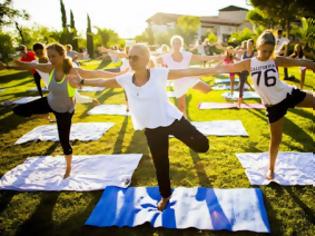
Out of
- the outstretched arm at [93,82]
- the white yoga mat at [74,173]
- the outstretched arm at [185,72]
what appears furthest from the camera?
the white yoga mat at [74,173]

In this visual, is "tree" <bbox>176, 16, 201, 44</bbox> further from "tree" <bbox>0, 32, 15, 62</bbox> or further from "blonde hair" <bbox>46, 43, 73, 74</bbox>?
"blonde hair" <bbox>46, 43, 73, 74</bbox>

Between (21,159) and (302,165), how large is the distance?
19.7 ft

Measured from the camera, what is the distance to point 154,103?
3602 millimetres

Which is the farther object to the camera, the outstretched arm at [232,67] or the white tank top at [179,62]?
the white tank top at [179,62]

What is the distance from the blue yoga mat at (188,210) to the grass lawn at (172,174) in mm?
128

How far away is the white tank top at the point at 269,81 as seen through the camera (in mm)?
4121

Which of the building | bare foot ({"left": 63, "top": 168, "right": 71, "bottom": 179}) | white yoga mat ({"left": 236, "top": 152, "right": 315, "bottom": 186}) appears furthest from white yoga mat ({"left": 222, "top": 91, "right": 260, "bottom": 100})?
the building

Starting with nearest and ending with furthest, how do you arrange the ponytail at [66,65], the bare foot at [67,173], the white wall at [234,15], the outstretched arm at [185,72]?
the outstretched arm at [185,72]
the ponytail at [66,65]
the bare foot at [67,173]
the white wall at [234,15]

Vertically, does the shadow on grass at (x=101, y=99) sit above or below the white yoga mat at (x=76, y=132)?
below

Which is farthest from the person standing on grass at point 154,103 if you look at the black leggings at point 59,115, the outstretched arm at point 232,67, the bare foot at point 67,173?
the bare foot at point 67,173

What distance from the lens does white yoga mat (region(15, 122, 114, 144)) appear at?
768 centimetres

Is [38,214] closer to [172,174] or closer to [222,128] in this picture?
[172,174]

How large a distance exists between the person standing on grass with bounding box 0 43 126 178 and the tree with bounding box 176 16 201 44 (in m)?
56.3

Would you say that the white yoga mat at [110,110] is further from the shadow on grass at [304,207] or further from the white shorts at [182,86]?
the shadow on grass at [304,207]
